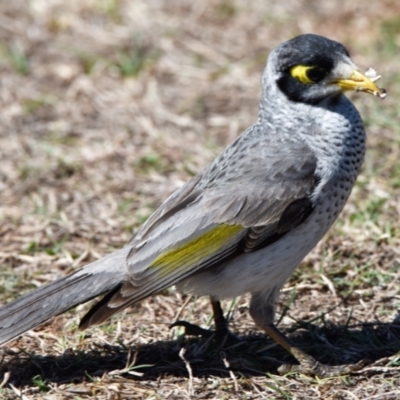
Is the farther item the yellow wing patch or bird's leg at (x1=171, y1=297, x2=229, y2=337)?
bird's leg at (x1=171, y1=297, x2=229, y2=337)

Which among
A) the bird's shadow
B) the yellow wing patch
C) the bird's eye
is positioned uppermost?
the bird's eye

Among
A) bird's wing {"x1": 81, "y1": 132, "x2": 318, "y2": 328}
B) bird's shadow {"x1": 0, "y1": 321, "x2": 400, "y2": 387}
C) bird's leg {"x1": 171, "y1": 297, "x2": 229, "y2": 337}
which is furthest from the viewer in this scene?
bird's leg {"x1": 171, "y1": 297, "x2": 229, "y2": 337}

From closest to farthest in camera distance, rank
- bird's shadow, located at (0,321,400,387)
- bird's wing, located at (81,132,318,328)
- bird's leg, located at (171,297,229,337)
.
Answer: bird's wing, located at (81,132,318,328) < bird's shadow, located at (0,321,400,387) < bird's leg, located at (171,297,229,337)

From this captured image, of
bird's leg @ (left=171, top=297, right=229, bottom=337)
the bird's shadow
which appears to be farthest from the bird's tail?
bird's leg @ (left=171, top=297, right=229, bottom=337)

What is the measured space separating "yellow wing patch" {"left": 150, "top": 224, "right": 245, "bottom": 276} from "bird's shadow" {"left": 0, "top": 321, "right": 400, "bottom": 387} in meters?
0.59

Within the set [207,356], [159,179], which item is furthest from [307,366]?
[159,179]

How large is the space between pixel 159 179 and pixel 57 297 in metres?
2.84

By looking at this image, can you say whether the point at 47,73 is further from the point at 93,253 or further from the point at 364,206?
the point at 364,206

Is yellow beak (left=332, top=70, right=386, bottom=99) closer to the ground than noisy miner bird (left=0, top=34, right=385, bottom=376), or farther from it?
farther from it

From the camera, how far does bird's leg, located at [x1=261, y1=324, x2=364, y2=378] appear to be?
543 cm

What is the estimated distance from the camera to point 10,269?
693cm

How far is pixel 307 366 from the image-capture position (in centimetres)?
549

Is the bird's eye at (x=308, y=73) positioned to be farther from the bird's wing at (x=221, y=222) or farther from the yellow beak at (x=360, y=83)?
the bird's wing at (x=221, y=222)

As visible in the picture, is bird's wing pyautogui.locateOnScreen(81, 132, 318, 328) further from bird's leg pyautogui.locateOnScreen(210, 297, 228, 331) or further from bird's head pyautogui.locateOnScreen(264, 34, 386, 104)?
bird's leg pyautogui.locateOnScreen(210, 297, 228, 331)
